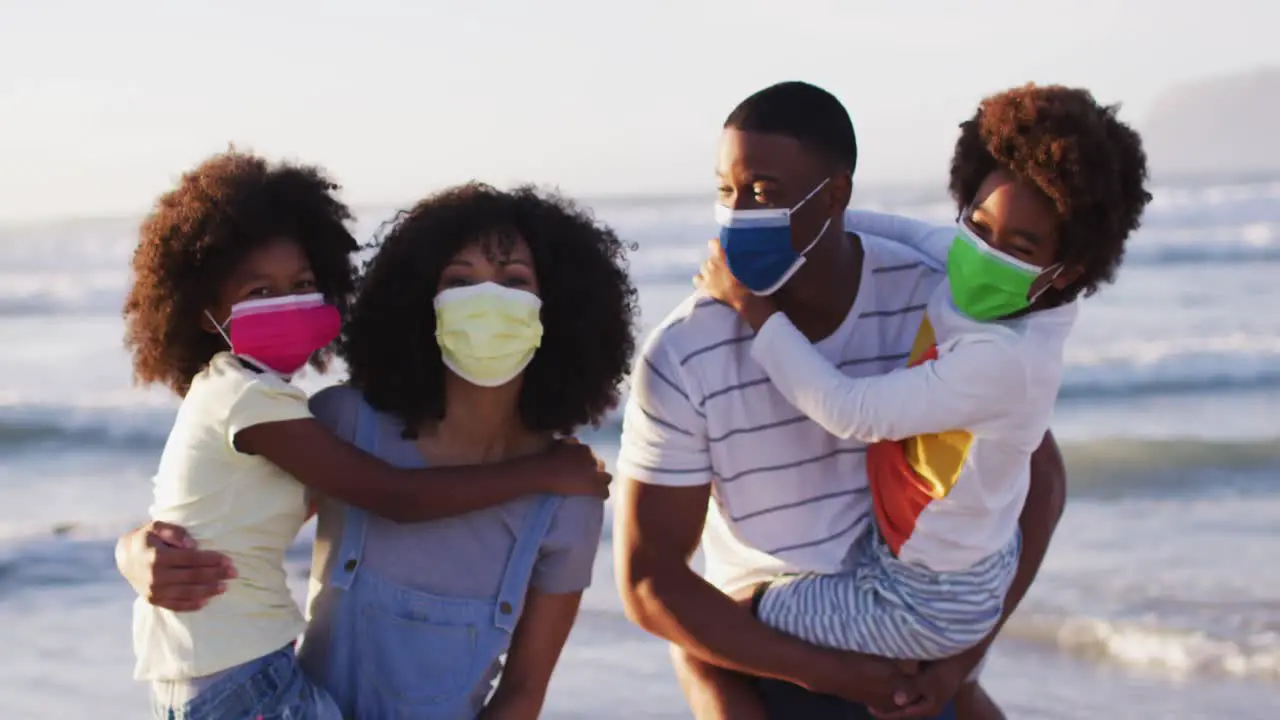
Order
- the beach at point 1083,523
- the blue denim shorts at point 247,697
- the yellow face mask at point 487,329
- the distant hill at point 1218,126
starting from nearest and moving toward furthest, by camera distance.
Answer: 1. the blue denim shorts at point 247,697
2. the yellow face mask at point 487,329
3. the beach at point 1083,523
4. the distant hill at point 1218,126

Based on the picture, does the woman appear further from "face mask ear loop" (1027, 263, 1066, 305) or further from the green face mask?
"face mask ear loop" (1027, 263, 1066, 305)

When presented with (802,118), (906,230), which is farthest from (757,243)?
(906,230)

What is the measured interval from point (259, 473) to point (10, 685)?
3207 mm

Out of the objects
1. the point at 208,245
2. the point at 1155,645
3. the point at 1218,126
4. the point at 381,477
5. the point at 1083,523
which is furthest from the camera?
the point at 1218,126

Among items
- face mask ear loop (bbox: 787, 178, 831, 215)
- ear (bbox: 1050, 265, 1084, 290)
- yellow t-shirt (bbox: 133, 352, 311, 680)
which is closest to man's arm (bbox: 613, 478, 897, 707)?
face mask ear loop (bbox: 787, 178, 831, 215)

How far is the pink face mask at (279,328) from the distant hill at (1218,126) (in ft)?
107

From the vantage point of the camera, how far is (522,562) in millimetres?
3502

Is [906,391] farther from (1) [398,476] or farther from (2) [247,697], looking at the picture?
(2) [247,697]

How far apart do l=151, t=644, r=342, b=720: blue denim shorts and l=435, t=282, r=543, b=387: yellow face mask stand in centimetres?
73

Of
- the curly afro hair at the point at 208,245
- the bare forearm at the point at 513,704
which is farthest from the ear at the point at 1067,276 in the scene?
the curly afro hair at the point at 208,245

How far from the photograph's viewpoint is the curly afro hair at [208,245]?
11.6 ft

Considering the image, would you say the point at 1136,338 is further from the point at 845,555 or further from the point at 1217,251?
the point at 845,555

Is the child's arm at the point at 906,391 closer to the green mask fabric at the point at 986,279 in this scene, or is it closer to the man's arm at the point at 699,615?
the green mask fabric at the point at 986,279

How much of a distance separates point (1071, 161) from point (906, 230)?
2.23 feet
